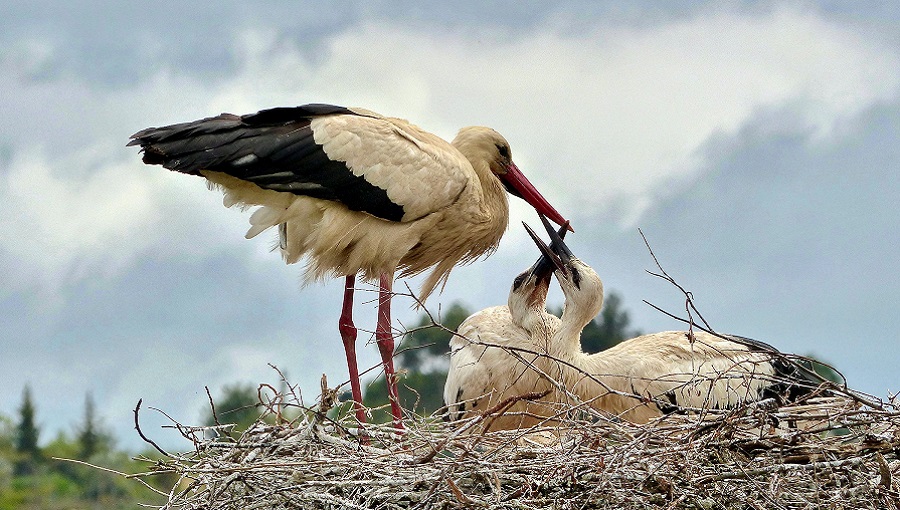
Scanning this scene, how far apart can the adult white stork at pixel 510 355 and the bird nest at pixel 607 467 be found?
1508 mm

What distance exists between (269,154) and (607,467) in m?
2.08

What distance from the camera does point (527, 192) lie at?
19.3 ft

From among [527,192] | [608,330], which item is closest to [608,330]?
[608,330]

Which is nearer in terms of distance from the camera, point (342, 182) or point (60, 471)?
point (342, 182)

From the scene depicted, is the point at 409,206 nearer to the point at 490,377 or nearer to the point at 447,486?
the point at 490,377

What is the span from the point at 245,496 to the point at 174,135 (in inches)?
65.1

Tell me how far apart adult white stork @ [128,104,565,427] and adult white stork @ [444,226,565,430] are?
361 mm

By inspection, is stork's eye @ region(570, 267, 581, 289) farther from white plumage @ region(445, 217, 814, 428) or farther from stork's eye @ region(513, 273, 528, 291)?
Result: stork's eye @ region(513, 273, 528, 291)

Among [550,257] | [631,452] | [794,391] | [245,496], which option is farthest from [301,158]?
[794,391]

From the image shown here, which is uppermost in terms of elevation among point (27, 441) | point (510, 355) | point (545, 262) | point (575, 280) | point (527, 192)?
point (27, 441)

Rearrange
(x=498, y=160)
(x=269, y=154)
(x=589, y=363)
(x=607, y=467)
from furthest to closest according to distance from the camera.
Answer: (x=498, y=160) → (x=589, y=363) → (x=269, y=154) → (x=607, y=467)

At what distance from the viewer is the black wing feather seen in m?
5.00

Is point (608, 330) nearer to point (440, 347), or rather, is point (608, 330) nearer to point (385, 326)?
point (440, 347)

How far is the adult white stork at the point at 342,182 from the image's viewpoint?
5055 mm
